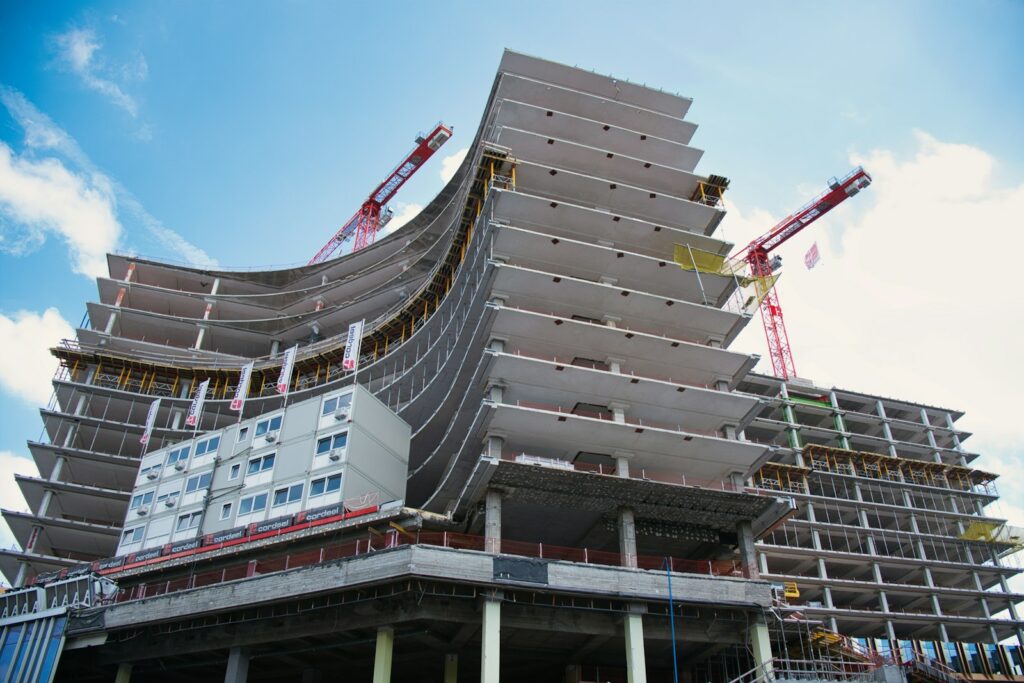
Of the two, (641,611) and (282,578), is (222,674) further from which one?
(641,611)

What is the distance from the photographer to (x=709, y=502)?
4478 cm

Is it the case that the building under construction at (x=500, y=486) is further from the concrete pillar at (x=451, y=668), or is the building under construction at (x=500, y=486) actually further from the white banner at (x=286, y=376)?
the white banner at (x=286, y=376)

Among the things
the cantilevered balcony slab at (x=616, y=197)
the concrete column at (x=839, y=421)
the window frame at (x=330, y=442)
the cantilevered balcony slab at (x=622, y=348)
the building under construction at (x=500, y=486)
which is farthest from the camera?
the concrete column at (x=839, y=421)

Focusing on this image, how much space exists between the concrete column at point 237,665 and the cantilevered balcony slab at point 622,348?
2249cm

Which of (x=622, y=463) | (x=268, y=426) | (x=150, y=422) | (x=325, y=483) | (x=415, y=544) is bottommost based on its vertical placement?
(x=415, y=544)

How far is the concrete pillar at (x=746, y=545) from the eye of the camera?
4556 cm

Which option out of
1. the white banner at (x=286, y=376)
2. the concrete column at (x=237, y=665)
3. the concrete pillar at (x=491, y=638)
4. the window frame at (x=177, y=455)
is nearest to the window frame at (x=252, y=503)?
the white banner at (x=286, y=376)

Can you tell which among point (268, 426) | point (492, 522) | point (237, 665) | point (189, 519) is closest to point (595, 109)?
point (492, 522)

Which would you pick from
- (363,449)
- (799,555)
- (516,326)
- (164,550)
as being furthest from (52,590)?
(799,555)

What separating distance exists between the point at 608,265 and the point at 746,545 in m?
19.8

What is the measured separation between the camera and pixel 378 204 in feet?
401

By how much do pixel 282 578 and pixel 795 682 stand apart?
2534 cm

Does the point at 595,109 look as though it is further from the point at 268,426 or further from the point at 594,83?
the point at 268,426

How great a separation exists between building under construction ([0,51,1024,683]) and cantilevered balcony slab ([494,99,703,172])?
0.17m
